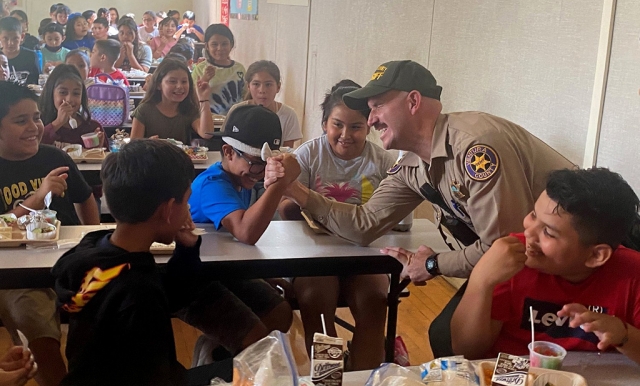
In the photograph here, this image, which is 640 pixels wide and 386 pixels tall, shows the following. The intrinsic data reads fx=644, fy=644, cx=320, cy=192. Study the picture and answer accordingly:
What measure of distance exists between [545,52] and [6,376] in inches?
94.5

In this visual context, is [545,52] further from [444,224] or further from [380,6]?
Result: [380,6]

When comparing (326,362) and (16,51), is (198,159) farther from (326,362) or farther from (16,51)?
(16,51)

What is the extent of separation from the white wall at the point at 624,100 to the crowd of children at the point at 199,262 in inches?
27.5

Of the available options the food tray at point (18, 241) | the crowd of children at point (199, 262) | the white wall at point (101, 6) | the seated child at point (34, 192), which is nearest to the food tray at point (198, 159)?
the crowd of children at point (199, 262)

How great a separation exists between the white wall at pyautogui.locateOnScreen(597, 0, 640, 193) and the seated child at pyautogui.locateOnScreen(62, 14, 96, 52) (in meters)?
7.17

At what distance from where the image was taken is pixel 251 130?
237 cm

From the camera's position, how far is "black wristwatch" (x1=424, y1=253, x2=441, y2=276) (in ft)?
6.86

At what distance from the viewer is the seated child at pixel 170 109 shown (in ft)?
13.3

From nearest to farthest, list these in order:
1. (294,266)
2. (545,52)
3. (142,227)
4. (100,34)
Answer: (142,227) < (294,266) < (545,52) < (100,34)

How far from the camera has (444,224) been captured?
2.35m

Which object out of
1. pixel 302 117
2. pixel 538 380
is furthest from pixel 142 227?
pixel 302 117

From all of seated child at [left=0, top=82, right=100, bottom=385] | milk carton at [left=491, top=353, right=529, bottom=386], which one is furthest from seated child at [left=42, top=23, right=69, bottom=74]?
milk carton at [left=491, top=353, right=529, bottom=386]

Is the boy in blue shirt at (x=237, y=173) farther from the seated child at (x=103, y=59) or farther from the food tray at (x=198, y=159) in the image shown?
the seated child at (x=103, y=59)

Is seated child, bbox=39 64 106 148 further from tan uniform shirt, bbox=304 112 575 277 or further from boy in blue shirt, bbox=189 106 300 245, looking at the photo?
tan uniform shirt, bbox=304 112 575 277
